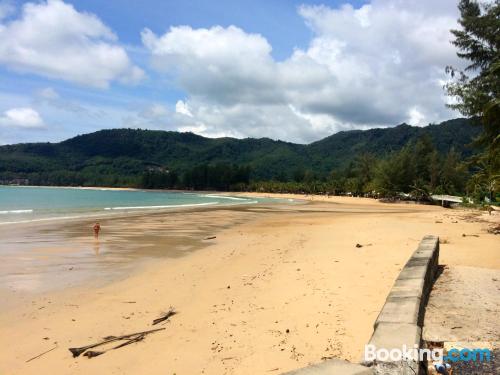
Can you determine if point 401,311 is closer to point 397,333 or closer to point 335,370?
point 397,333

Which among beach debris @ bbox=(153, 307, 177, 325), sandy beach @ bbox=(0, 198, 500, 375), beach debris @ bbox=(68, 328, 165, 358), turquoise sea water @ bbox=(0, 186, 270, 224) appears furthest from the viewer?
turquoise sea water @ bbox=(0, 186, 270, 224)

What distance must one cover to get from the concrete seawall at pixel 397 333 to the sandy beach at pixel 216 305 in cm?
64

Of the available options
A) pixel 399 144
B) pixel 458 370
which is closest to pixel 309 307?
pixel 458 370

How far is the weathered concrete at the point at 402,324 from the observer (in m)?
3.38

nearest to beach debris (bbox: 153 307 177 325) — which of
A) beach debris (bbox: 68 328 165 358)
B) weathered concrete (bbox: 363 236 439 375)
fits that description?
beach debris (bbox: 68 328 165 358)

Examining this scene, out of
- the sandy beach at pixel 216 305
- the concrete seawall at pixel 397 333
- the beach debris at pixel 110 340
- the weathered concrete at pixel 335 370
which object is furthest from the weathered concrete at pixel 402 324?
the beach debris at pixel 110 340

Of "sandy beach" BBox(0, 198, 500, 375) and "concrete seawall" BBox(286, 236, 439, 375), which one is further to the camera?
"sandy beach" BBox(0, 198, 500, 375)

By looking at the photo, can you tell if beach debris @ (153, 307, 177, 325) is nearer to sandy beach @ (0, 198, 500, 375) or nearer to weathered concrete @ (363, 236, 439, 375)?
sandy beach @ (0, 198, 500, 375)

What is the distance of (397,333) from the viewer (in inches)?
157

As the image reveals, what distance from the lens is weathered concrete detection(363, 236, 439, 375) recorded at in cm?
338

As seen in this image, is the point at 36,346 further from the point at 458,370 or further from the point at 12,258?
the point at 12,258

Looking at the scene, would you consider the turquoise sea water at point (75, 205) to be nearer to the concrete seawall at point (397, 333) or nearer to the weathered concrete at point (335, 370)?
the concrete seawall at point (397, 333)

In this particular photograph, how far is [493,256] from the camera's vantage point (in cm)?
1005

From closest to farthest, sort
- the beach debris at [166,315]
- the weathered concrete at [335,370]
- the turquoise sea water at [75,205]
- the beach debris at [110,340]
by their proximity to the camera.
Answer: the weathered concrete at [335,370]
the beach debris at [110,340]
the beach debris at [166,315]
the turquoise sea water at [75,205]
